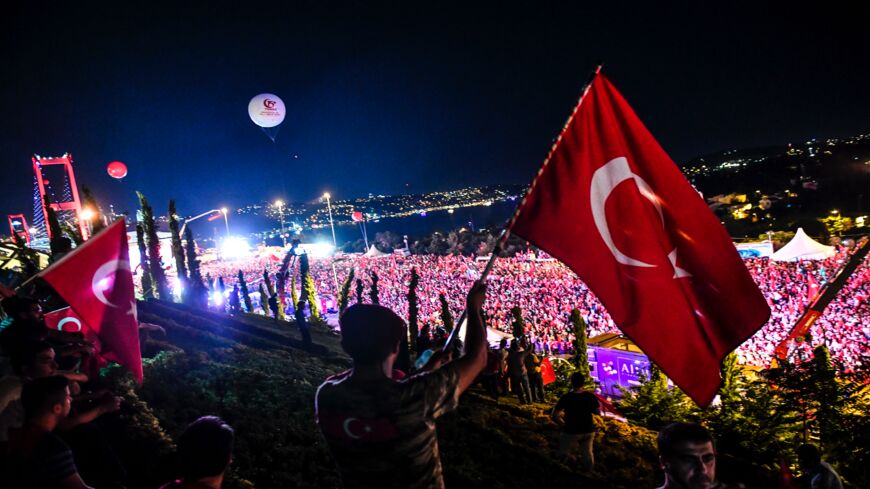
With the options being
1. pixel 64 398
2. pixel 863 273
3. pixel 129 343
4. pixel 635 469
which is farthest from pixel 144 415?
pixel 863 273

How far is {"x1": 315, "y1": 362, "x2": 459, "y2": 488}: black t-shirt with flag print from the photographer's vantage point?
1.99 meters

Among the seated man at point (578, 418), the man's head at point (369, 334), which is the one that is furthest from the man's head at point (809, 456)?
the man's head at point (369, 334)

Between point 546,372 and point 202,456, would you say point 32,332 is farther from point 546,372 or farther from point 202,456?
point 546,372

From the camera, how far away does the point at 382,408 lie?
6.54 ft

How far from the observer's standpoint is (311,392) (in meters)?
9.62

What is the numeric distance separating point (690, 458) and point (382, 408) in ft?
5.73

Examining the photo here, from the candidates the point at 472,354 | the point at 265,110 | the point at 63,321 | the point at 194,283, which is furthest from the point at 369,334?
the point at 194,283

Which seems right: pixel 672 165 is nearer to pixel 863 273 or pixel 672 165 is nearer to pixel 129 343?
pixel 129 343

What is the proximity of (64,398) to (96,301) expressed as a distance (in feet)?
7.63

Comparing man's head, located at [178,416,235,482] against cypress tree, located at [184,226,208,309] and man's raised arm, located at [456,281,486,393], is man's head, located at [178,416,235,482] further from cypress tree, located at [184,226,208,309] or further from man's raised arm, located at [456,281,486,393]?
cypress tree, located at [184,226,208,309]

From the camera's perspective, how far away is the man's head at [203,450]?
1997 mm

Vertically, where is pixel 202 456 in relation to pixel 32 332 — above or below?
below

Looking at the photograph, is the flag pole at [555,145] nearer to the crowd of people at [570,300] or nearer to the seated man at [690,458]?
the seated man at [690,458]

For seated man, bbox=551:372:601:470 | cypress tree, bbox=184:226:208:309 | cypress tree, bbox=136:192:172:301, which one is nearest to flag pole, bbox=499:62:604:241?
seated man, bbox=551:372:601:470
